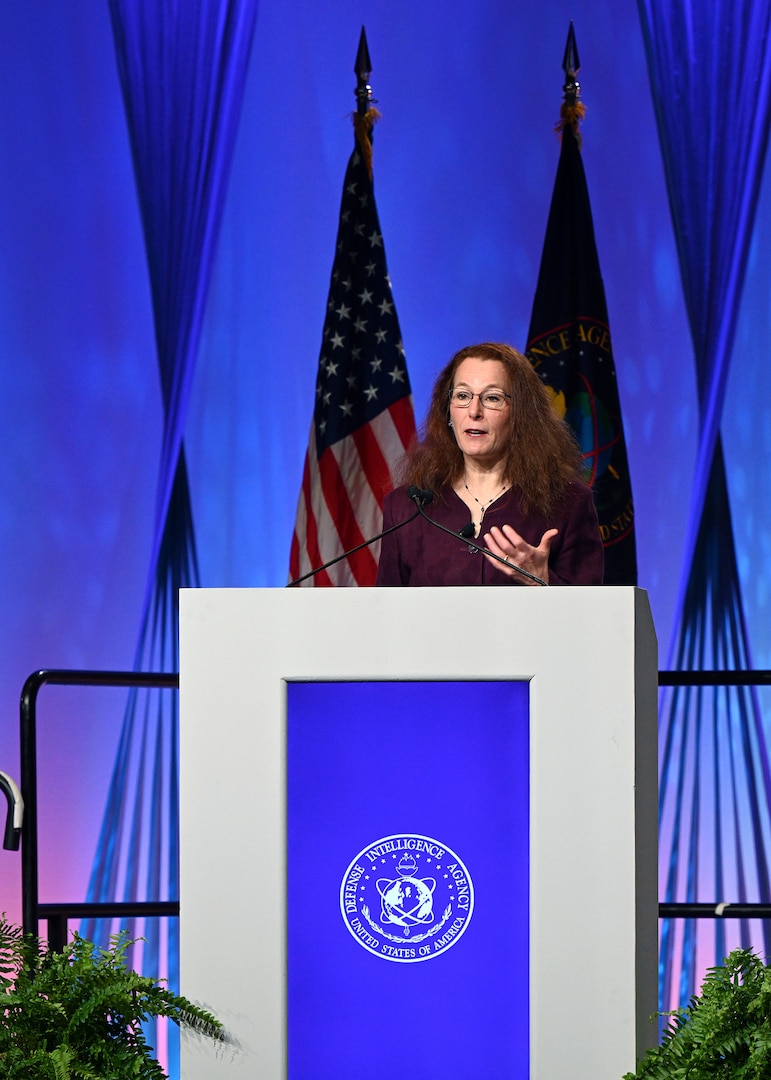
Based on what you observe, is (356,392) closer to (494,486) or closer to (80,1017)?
(494,486)

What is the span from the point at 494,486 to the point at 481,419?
127mm

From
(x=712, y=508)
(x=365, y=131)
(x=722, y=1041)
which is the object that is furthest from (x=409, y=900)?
(x=365, y=131)

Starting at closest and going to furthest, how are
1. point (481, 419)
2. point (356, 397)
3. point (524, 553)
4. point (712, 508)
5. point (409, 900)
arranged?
point (409, 900) < point (524, 553) < point (481, 419) < point (712, 508) < point (356, 397)

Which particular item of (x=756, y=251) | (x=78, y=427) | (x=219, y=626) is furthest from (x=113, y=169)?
(x=219, y=626)

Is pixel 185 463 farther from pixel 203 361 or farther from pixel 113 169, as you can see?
pixel 113 169

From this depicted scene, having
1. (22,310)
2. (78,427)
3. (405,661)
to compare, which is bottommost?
(405,661)

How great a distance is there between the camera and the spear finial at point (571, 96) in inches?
155

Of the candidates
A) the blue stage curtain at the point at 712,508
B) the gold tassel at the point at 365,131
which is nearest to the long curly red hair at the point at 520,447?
the blue stage curtain at the point at 712,508

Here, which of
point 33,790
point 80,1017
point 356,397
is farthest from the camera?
point 356,397

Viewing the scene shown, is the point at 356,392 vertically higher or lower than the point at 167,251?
lower

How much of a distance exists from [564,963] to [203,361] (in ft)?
10.0

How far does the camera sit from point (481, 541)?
211 cm

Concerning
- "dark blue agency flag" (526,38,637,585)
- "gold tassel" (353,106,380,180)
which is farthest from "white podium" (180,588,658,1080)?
"gold tassel" (353,106,380,180)

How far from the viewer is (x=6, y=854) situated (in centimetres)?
393
